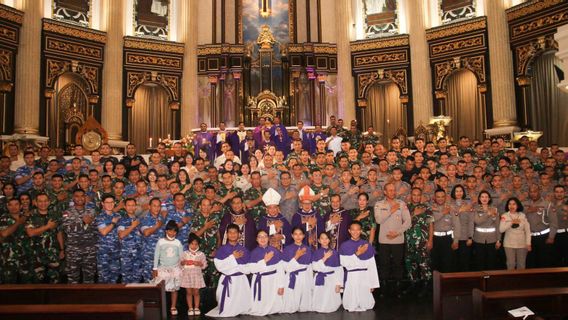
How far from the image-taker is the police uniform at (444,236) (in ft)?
27.6

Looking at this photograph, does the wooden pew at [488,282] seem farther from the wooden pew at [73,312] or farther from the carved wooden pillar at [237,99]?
the carved wooden pillar at [237,99]

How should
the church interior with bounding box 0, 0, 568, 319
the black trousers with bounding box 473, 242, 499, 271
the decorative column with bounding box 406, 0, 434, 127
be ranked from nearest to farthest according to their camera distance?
the black trousers with bounding box 473, 242, 499, 271 → the church interior with bounding box 0, 0, 568, 319 → the decorative column with bounding box 406, 0, 434, 127

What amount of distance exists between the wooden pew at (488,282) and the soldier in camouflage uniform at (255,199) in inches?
133

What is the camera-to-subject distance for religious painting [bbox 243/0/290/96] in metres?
19.9

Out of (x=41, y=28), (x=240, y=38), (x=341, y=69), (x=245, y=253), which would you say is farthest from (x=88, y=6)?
(x=245, y=253)

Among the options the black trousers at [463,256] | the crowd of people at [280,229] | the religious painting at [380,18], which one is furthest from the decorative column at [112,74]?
the black trousers at [463,256]

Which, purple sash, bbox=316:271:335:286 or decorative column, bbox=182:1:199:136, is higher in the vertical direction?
decorative column, bbox=182:1:199:136

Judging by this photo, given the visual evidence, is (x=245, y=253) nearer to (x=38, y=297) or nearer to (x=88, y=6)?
(x=38, y=297)

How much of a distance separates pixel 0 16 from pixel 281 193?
1148 cm

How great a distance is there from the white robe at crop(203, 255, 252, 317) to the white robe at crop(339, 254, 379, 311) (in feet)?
4.62

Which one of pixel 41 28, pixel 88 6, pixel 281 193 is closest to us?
pixel 281 193

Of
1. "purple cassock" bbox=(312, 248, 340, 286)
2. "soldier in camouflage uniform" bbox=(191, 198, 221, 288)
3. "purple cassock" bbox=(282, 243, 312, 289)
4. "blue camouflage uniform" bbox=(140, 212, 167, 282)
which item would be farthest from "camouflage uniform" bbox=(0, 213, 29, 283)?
"purple cassock" bbox=(312, 248, 340, 286)

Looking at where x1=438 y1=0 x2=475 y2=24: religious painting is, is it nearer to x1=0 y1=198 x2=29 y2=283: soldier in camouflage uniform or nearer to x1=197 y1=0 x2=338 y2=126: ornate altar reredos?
x1=197 y1=0 x2=338 y2=126: ornate altar reredos

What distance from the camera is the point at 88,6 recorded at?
18250 millimetres
